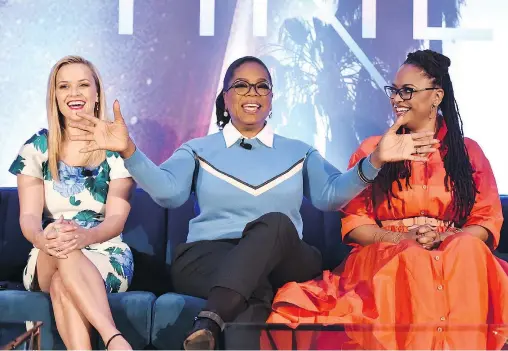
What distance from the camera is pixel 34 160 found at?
283 centimetres

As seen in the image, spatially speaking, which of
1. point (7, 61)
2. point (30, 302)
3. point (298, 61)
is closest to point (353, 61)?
point (298, 61)

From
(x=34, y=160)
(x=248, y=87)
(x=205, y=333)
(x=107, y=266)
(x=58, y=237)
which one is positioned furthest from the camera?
(x=248, y=87)

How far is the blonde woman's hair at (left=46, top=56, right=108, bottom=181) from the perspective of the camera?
2.84 metres

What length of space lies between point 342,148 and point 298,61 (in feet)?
1.46

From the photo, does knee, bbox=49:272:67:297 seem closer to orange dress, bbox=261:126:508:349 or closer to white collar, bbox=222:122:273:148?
orange dress, bbox=261:126:508:349

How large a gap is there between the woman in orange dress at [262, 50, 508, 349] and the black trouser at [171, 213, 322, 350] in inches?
2.6

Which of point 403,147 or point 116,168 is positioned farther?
point 116,168

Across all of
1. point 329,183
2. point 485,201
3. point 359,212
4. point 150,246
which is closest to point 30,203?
point 150,246

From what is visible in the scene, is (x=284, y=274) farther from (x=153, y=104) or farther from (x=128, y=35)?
(x=128, y=35)

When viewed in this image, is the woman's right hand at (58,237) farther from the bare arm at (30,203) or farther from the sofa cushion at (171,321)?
the sofa cushion at (171,321)

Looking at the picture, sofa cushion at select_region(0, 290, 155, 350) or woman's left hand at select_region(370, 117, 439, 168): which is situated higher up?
woman's left hand at select_region(370, 117, 439, 168)

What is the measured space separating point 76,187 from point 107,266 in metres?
0.34

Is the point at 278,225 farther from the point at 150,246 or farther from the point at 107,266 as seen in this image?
the point at 150,246

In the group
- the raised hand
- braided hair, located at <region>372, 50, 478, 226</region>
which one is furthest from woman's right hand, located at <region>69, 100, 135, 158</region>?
braided hair, located at <region>372, 50, 478, 226</region>
